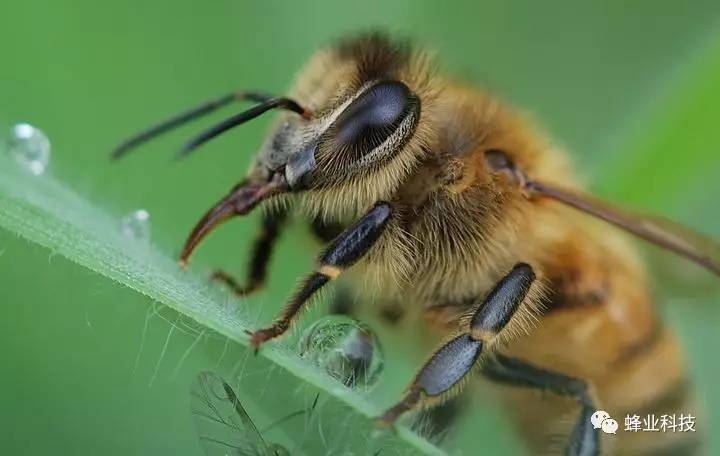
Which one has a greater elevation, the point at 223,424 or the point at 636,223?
the point at 636,223

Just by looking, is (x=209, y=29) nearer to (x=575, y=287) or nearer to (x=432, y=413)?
(x=575, y=287)

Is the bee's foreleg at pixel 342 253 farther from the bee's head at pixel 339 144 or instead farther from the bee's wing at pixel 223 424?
the bee's wing at pixel 223 424

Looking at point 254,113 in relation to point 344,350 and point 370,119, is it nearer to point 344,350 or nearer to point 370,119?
point 370,119

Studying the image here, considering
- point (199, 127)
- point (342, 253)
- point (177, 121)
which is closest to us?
point (342, 253)

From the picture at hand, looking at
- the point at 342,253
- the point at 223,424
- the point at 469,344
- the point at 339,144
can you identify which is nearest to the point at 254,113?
the point at 339,144

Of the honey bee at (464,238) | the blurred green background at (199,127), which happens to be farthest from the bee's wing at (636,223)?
the blurred green background at (199,127)

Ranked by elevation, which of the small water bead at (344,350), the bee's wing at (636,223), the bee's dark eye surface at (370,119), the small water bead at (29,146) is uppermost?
the bee's wing at (636,223)

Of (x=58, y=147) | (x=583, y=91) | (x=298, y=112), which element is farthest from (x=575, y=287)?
(x=583, y=91)
